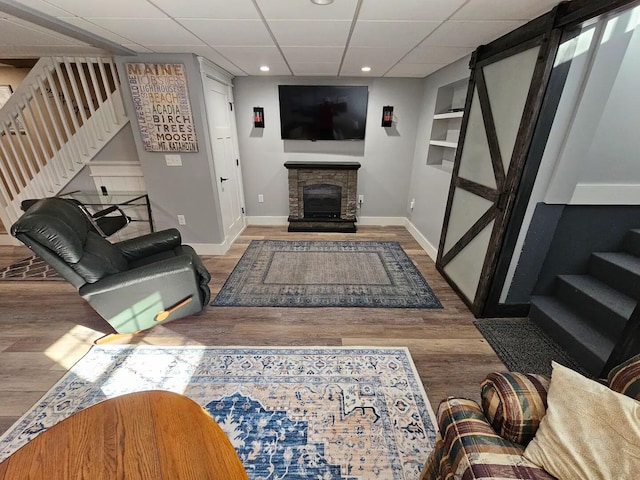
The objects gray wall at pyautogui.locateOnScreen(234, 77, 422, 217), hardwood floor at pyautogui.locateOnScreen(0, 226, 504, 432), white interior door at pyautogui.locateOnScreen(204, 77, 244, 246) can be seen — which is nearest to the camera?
hardwood floor at pyautogui.locateOnScreen(0, 226, 504, 432)

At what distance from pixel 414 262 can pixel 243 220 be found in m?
2.83

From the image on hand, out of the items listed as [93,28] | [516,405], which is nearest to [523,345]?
[516,405]

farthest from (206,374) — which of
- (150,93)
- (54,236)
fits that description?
(150,93)

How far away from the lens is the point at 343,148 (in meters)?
4.36

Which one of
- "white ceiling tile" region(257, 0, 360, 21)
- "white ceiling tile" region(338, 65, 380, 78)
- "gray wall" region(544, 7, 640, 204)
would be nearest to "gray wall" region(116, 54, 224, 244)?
"white ceiling tile" region(257, 0, 360, 21)

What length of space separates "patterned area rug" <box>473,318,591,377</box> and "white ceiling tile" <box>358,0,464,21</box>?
7.66 feet

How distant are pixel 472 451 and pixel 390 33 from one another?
2602 mm

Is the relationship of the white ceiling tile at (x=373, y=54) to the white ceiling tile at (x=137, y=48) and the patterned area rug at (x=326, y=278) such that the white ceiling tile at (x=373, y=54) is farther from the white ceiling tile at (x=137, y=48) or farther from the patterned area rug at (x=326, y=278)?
the patterned area rug at (x=326, y=278)

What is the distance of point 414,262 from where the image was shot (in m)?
3.47

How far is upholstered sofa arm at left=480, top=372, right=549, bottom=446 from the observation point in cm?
101

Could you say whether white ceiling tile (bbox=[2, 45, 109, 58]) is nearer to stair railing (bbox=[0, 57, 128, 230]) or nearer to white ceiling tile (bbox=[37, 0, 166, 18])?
stair railing (bbox=[0, 57, 128, 230])

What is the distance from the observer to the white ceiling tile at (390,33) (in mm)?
1911

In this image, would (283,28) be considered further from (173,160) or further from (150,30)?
(173,160)

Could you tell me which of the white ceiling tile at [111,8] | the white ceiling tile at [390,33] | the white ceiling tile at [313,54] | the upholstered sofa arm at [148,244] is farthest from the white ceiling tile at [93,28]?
the white ceiling tile at [390,33]
